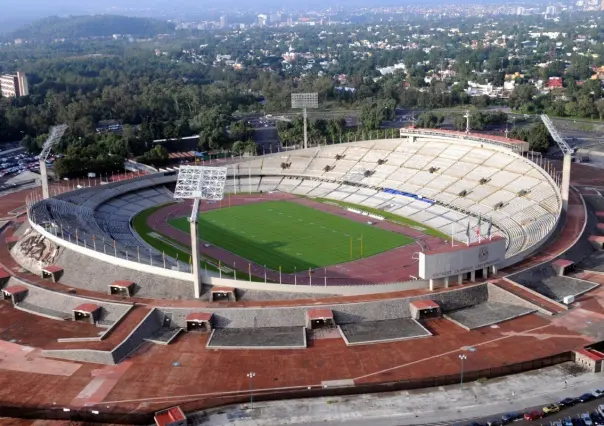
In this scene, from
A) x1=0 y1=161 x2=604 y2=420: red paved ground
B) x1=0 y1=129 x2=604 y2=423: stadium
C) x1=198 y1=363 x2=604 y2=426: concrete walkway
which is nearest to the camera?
x1=198 y1=363 x2=604 y2=426: concrete walkway

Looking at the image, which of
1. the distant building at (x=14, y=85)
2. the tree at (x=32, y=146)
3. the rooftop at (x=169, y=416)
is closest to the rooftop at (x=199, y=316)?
the rooftop at (x=169, y=416)

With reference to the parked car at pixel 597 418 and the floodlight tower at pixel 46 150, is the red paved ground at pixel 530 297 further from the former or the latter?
the floodlight tower at pixel 46 150

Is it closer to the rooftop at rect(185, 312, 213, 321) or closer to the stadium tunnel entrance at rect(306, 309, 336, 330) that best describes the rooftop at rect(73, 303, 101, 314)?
the rooftop at rect(185, 312, 213, 321)

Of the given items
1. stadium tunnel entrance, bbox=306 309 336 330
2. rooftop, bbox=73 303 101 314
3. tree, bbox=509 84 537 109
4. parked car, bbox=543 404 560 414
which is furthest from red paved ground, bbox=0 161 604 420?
tree, bbox=509 84 537 109

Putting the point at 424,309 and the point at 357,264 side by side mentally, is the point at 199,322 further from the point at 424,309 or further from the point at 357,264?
the point at 357,264

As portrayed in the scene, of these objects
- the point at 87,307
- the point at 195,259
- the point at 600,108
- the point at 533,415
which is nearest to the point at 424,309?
the point at 533,415

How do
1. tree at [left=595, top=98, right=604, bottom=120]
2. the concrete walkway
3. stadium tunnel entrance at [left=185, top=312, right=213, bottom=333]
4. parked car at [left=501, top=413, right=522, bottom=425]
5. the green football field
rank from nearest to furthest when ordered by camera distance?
parked car at [left=501, top=413, right=522, bottom=425], the concrete walkway, stadium tunnel entrance at [left=185, top=312, right=213, bottom=333], the green football field, tree at [left=595, top=98, right=604, bottom=120]

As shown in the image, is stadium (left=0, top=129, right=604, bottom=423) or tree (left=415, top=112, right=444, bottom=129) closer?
stadium (left=0, top=129, right=604, bottom=423)
